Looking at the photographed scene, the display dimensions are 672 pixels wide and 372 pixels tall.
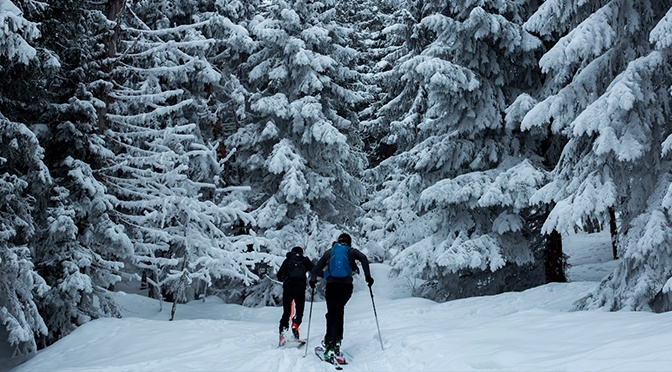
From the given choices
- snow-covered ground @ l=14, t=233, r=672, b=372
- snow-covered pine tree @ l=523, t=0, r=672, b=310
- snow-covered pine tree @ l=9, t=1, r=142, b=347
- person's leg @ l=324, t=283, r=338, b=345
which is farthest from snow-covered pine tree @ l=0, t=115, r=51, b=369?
snow-covered pine tree @ l=523, t=0, r=672, b=310

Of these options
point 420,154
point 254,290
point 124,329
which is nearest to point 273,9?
point 420,154

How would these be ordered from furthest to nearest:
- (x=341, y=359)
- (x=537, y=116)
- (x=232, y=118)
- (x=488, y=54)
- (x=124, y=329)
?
(x=232, y=118)
(x=488, y=54)
(x=124, y=329)
(x=537, y=116)
(x=341, y=359)

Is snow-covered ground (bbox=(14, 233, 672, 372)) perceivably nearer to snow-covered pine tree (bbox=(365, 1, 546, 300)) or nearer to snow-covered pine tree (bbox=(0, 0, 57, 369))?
snow-covered pine tree (bbox=(0, 0, 57, 369))

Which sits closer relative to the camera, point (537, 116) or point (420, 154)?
point (537, 116)

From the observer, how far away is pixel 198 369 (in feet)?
26.4

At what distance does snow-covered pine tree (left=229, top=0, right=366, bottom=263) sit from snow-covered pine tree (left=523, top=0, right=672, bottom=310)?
9.60 meters

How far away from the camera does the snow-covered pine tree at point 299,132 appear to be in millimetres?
17547

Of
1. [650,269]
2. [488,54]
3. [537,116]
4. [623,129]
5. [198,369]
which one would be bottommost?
[198,369]

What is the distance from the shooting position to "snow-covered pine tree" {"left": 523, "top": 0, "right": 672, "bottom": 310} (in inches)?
303

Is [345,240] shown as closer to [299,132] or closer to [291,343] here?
[291,343]

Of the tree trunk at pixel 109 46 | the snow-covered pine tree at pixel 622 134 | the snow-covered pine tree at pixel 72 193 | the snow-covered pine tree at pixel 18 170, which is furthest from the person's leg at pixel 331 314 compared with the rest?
the tree trunk at pixel 109 46

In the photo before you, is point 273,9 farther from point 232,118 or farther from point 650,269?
point 650,269

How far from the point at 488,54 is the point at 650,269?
7882 mm

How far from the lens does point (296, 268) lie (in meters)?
9.91
